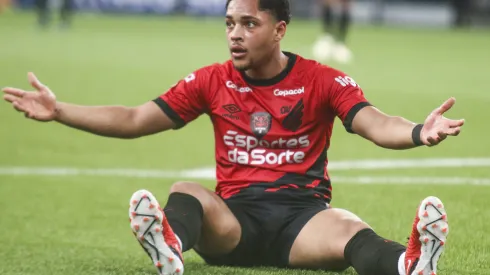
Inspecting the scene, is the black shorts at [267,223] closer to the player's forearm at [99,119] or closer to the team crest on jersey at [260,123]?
the team crest on jersey at [260,123]

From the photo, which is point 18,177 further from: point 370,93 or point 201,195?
point 370,93

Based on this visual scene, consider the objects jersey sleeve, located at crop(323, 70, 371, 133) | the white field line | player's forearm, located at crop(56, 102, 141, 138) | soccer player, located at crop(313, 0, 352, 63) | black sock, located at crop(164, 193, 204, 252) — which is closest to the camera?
black sock, located at crop(164, 193, 204, 252)

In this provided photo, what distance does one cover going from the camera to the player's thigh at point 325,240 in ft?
16.8

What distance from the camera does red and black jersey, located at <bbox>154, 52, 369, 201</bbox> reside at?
5414mm

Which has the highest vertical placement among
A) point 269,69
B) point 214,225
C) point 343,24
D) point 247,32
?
point 247,32

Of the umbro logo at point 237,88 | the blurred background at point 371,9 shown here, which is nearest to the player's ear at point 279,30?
the umbro logo at point 237,88

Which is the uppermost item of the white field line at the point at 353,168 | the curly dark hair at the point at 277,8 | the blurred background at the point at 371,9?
the curly dark hair at the point at 277,8

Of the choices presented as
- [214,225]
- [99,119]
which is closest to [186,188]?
[214,225]

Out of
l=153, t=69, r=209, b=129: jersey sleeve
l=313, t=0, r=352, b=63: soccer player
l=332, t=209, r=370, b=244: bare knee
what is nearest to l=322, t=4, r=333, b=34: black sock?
l=313, t=0, r=352, b=63: soccer player

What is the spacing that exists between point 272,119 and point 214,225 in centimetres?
60

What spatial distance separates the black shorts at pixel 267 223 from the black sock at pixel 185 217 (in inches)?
10.2

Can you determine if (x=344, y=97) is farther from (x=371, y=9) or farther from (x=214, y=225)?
→ (x=371, y=9)

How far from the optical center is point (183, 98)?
5543 millimetres

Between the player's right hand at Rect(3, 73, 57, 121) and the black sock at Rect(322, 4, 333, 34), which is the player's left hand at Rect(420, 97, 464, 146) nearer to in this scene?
the player's right hand at Rect(3, 73, 57, 121)
